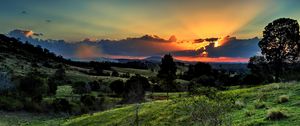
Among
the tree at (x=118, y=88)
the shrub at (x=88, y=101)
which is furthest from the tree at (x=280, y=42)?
the tree at (x=118, y=88)

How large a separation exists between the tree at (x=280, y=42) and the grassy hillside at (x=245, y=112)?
52345 mm

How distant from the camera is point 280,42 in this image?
101250 millimetres

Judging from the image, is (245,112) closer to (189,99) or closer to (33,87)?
(189,99)

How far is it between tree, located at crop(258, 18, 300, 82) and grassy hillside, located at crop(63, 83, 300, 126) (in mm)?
52345

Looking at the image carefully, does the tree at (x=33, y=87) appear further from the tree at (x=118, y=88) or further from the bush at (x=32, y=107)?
the tree at (x=118, y=88)

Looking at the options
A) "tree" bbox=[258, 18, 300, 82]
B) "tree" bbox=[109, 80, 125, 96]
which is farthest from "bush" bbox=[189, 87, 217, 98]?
"tree" bbox=[109, 80, 125, 96]

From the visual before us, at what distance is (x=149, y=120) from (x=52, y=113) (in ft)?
230

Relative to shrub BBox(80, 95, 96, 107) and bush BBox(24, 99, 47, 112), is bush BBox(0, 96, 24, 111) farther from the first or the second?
shrub BBox(80, 95, 96, 107)

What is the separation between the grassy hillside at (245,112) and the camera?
33.3 meters

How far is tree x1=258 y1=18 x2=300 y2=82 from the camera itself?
10044 centimetres

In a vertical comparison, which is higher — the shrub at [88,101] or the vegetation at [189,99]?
the vegetation at [189,99]

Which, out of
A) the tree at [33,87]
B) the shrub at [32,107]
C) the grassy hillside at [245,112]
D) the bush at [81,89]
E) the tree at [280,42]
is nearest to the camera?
the grassy hillside at [245,112]

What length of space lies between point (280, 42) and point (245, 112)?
2690 inches

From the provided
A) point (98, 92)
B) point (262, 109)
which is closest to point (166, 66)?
point (98, 92)
